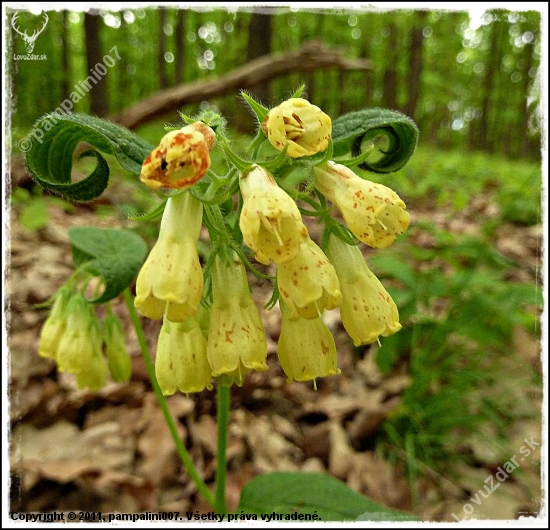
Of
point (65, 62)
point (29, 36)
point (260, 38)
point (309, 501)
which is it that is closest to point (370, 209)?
point (309, 501)

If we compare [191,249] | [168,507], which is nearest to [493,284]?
[168,507]

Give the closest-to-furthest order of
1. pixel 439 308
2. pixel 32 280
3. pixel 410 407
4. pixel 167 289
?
pixel 167 289 → pixel 410 407 → pixel 32 280 → pixel 439 308

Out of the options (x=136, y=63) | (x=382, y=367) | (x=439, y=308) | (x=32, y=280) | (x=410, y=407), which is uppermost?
(x=136, y=63)

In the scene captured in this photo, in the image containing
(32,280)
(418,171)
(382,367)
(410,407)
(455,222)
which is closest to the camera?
(410,407)

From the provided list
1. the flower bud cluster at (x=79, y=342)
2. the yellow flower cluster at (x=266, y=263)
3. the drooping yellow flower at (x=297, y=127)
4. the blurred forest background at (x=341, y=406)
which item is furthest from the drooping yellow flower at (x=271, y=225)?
the flower bud cluster at (x=79, y=342)

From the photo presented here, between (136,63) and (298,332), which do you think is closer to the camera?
(298,332)

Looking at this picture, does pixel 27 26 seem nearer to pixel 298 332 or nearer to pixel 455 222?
pixel 298 332

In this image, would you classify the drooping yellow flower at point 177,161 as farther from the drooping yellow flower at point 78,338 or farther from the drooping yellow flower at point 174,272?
the drooping yellow flower at point 78,338
